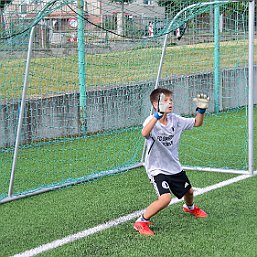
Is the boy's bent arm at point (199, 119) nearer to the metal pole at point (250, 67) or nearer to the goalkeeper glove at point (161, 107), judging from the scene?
the goalkeeper glove at point (161, 107)

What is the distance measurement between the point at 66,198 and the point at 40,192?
375mm

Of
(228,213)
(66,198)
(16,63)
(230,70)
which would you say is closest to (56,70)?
(16,63)

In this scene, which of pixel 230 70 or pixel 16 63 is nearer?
pixel 16 63

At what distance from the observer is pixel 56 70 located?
9656 millimetres

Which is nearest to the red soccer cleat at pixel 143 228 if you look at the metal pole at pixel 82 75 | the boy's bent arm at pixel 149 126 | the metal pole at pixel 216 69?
the boy's bent arm at pixel 149 126

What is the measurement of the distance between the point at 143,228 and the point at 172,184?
487 millimetres

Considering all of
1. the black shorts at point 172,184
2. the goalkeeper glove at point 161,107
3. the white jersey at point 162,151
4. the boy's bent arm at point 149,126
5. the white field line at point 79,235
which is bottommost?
the white field line at point 79,235

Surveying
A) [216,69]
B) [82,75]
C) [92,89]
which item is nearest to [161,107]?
[82,75]

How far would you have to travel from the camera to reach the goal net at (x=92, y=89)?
27.0ft

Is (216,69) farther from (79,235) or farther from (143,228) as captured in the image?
(79,235)

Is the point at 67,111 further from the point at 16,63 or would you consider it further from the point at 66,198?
the point at 66,198

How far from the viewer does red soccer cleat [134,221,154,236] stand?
5.43m

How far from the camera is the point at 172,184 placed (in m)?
5.65

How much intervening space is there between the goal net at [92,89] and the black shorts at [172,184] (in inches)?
76.1
